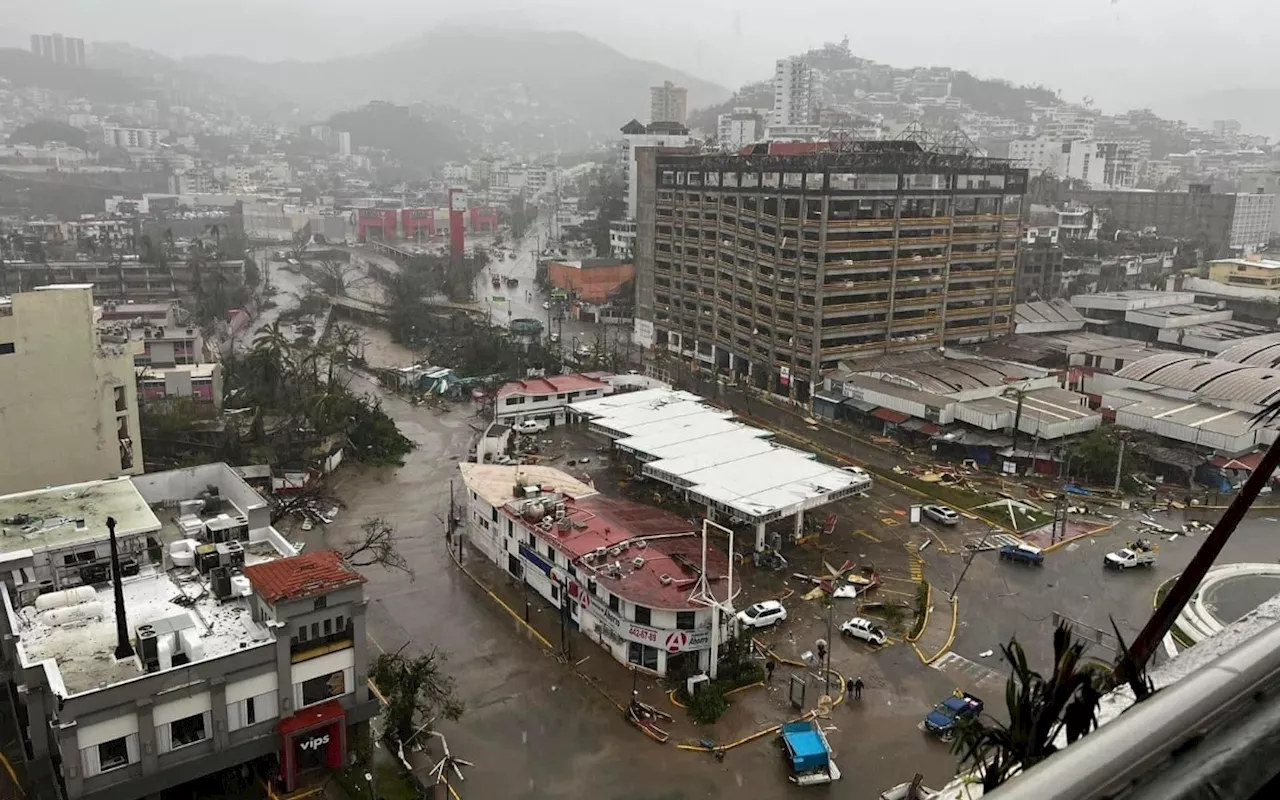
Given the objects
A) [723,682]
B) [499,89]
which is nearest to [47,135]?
[723,682]

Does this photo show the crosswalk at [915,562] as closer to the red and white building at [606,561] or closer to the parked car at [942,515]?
the parked car at [942,515]

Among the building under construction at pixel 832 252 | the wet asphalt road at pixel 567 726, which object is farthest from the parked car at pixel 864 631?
the building under construction at pixel 832 252

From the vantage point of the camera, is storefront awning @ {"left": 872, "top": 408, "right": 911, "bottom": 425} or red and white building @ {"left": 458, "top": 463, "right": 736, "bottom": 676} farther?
storefront awning @ {"left": 872, "top": 408, "right": 911, "bottom": 425}

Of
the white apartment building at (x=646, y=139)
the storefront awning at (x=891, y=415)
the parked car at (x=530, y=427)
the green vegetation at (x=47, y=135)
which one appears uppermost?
the green vegetation at (x=47, y=135)

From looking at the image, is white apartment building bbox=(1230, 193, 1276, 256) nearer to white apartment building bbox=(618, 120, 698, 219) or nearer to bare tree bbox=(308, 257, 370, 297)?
Answer: white apartment building bbox=(618, 120, 698, 219)

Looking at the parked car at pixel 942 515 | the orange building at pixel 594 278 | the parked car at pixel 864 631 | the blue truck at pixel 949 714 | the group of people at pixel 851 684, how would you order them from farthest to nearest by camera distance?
the orange building at pixel 594 278, the parked car at pixel 942 515, the parked car at pixel 864 631, the group of people at pixel 851 684, the blue truck at pixel 949 714

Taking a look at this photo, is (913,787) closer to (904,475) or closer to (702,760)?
(702,760)

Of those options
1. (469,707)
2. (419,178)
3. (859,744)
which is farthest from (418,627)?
(419,178)

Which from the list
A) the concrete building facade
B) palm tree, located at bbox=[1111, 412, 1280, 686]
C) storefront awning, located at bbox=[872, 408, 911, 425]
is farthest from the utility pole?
palm tree, located at bbox=[1111, 412, 1280, 686]
